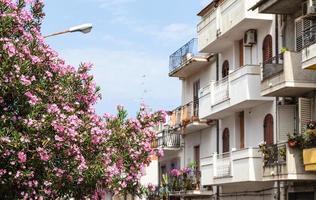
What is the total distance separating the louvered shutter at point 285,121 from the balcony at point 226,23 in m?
3.52

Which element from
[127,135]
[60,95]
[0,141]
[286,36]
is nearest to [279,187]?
[286,36]

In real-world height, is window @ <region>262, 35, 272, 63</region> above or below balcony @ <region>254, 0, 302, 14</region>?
below

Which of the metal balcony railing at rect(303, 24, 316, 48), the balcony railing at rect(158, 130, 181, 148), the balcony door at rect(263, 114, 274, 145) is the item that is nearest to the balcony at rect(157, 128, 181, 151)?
the balcony railing at rect(158, 130, 181, 148)

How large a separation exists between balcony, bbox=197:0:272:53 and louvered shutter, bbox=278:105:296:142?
3.52 metres

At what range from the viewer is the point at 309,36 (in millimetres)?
20875

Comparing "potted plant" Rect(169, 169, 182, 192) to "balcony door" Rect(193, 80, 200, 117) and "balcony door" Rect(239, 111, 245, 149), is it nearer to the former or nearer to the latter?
"balcony door" Rect(193, 80, 200, 117)

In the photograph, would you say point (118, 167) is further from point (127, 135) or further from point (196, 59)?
point (196, 59)

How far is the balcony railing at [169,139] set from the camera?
3844 centimetres

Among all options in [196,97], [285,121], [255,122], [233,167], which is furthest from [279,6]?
[196,97]

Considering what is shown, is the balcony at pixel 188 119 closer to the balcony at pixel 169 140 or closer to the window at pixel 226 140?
the balcony at pixel 169 140

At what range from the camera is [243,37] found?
27.9 metres

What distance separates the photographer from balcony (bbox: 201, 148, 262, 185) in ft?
82.4

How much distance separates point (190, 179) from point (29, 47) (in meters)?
21.4

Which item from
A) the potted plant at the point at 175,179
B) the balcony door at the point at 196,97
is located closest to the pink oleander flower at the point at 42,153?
the balcony door at the point at 196,97
